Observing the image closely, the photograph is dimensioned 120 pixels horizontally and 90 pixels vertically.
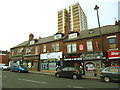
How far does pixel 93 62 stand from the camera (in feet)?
53.5

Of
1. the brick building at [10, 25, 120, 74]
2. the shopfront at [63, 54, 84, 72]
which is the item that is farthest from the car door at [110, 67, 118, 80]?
the shopfront at [63, 54, 84, 72]

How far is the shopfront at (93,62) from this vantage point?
1554 centimetres

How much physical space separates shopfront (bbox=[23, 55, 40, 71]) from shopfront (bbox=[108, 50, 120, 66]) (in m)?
16.5

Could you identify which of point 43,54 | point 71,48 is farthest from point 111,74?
point 43,54

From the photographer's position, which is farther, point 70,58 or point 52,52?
point 52,52

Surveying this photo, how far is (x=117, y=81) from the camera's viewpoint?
31.5 ft

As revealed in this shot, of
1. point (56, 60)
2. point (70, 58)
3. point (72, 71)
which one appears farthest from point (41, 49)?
point (72, 71)

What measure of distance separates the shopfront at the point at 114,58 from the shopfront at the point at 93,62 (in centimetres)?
128

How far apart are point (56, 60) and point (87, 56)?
7.16 meters

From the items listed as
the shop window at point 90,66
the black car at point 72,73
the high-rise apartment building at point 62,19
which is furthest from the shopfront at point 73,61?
the high-rise apartment building at point 62,19

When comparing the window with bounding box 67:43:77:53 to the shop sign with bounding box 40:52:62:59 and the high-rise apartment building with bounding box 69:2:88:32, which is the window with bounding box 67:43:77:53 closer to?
the shop sign with bounding box 40:52:62:59

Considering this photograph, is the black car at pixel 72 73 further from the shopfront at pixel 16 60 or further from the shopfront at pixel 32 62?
the shopfront at pixel 16 60

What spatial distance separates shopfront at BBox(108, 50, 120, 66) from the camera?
14.2 metres

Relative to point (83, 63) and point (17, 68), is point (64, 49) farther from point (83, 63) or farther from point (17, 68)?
point (17, 68)
